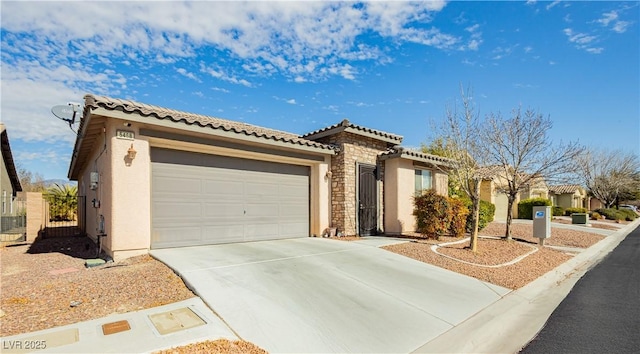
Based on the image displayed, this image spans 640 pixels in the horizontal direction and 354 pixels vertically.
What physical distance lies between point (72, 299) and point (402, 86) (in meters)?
11.8

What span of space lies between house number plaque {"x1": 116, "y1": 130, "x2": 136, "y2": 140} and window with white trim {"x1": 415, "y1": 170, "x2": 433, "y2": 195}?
10.5 m

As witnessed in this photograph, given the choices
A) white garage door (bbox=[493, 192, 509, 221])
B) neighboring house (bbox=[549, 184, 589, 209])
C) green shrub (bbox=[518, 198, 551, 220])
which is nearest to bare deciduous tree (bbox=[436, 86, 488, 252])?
white garage door (bbox=[493, 192, 509, 221])

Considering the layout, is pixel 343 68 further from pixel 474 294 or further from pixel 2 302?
pixel 2 302

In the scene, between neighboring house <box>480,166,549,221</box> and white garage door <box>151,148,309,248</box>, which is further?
neighboring house <box>480,166,549,221</box>

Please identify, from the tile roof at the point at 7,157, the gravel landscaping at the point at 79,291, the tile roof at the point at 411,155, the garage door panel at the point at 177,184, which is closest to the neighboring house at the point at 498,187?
the tile roof at the point at 411,155

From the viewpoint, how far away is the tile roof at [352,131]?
11328mm

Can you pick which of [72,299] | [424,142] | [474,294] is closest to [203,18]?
[72,299]

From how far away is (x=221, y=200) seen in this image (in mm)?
8844

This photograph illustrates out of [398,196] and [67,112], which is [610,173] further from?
[67,112]

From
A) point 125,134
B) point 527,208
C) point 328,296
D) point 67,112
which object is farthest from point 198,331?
point 527,208

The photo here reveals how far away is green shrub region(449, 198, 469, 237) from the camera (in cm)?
1147

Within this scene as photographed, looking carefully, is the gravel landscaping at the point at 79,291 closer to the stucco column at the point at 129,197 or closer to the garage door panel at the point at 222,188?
the stucco column at the point at 129,197

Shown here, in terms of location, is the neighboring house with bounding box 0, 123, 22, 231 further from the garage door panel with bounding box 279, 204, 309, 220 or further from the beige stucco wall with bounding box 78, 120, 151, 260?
the garage door panel with bounding box 279, 204, 309, 220

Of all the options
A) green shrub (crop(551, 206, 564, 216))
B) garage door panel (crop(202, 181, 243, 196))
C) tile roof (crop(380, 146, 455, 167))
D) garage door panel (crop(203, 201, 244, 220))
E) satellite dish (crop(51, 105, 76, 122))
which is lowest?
green shrub (crop(551, 206, 564, 216))
